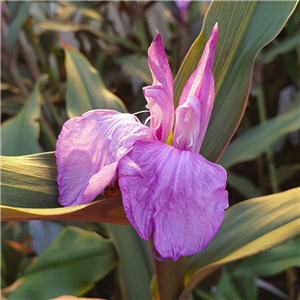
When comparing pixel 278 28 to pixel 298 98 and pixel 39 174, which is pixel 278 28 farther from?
pixel 298 98

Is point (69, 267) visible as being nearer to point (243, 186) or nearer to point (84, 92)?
point (84, 92)

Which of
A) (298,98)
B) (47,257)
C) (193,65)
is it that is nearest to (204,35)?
(193,65)

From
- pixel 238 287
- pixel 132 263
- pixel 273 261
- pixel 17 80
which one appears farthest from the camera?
pixel 17 80

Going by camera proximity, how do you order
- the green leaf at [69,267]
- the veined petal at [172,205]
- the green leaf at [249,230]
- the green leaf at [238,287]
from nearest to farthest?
the veined petal at [172,205] < the green leaf at [249,230] < the green leaf at [69,267] < the green leaf at [238,287]

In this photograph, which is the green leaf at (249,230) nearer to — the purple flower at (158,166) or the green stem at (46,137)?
the purple flower at (158,166)

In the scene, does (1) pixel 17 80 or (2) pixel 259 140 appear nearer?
(2) pixel 259 140

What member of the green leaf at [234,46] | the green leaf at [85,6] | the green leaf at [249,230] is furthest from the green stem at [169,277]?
the green leaf at [85,6]

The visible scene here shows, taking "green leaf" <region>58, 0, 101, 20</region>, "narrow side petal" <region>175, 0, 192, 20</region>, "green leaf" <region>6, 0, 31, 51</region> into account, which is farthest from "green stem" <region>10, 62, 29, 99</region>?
"narrow side petal" <region>175, 0, 192, 20</region>

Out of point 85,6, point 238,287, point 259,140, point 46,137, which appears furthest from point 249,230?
point 85,6
